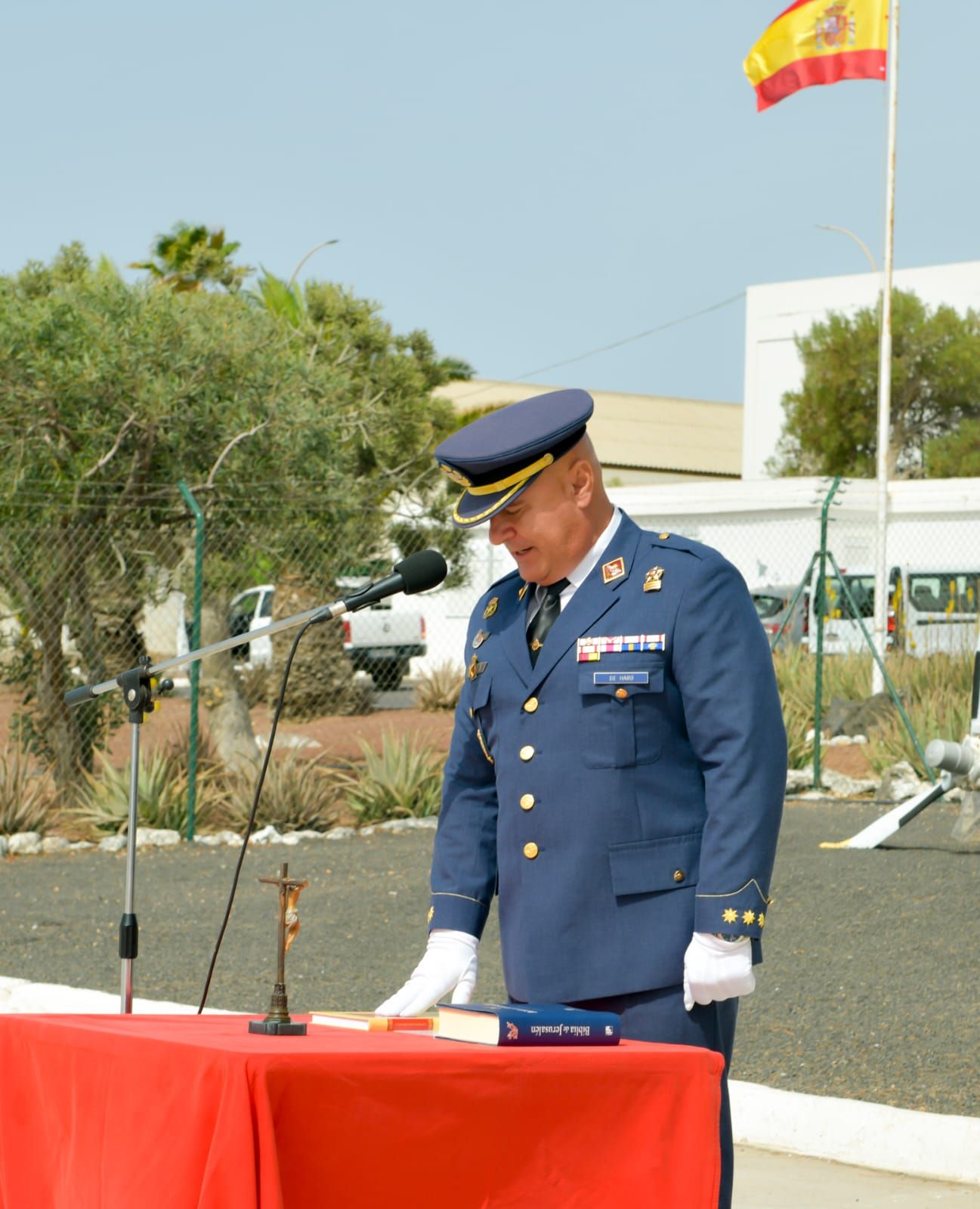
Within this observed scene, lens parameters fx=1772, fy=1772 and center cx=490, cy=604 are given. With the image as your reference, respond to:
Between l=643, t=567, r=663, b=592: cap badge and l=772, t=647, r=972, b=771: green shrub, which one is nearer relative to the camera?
l=643, t=567, r=663, b=592: cap badge

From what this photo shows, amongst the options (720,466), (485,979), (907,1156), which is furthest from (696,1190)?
(720,466)

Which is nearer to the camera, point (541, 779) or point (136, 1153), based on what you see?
point (136, 1153)

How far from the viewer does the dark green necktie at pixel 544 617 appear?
3.59 meters

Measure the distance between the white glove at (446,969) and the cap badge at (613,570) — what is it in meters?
0.78

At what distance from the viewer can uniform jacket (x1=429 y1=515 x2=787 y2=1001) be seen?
3.28 m

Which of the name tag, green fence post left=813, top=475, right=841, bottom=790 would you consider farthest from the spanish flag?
the name tag

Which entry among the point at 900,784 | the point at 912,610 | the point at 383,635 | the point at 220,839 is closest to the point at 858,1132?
the point at 220,839

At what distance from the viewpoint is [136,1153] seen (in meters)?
2.73

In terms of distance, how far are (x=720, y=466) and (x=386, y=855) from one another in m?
58.1

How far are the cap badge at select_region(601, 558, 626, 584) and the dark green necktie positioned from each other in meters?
0.10

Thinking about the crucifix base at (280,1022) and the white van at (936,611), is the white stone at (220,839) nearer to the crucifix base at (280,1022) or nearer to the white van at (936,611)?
the white van at (936,611)

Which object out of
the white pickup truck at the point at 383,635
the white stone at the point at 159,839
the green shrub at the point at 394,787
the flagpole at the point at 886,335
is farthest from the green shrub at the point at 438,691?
the white stone at the point at 159,839

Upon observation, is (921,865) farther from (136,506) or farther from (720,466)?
(720,466)

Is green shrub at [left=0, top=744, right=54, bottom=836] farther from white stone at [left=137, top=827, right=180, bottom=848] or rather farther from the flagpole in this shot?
the flagpole
